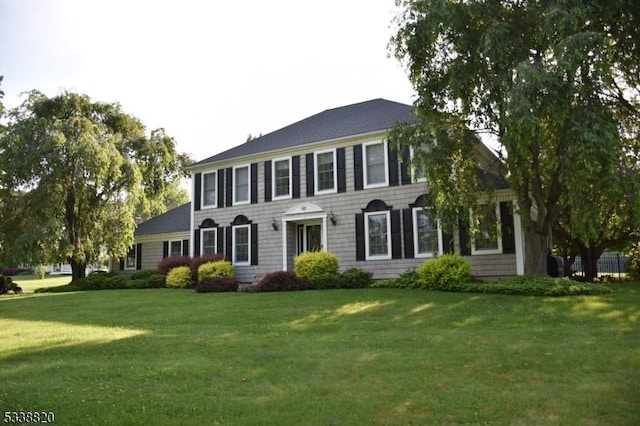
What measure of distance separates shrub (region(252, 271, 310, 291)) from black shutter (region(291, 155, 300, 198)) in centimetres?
419

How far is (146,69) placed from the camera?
41.5 feet

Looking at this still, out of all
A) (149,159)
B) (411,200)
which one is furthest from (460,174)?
(149,159)

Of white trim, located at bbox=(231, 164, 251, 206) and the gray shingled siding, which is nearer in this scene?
the gray shingled siding

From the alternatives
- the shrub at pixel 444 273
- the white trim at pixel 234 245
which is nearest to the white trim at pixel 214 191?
the white trim at pixel 234 245

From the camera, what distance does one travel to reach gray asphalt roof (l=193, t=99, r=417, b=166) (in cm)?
1947

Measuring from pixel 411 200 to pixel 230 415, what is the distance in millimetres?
13873

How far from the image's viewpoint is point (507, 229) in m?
16.3

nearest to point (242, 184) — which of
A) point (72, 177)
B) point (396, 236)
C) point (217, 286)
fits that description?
point (217, 286)

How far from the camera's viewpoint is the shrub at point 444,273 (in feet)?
48.1

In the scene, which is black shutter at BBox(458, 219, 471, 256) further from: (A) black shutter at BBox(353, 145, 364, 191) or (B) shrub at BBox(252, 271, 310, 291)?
(B) shrub at BBox(252, 271, 310, 291)

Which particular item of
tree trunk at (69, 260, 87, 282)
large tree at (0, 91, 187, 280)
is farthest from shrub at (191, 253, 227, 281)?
tree trunk at (69, 260, 87, 282)

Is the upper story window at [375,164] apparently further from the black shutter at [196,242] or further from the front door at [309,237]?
the black shutter at [196,242]

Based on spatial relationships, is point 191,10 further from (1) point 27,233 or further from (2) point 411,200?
(1) point 27,233

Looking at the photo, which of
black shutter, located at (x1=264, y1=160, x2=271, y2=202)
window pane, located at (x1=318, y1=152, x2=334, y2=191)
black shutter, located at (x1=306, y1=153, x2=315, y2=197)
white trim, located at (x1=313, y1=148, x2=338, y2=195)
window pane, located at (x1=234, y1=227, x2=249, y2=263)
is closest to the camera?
white trim, located at (x1=313, y1=148, x2=338, y2=195)
